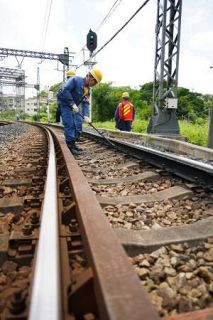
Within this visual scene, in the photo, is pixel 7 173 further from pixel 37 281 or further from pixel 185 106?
pixel 185 106

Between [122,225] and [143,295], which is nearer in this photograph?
[143,295]

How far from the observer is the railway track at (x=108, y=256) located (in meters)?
1.11

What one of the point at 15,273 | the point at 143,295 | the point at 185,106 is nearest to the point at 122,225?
the point at 15,273

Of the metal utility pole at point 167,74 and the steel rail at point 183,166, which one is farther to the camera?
the metal utility pole at point 167,74

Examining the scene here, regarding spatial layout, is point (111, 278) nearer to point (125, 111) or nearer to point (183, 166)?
point (183, 166)

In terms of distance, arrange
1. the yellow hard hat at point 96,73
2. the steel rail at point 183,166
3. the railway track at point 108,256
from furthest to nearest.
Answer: the yellow hard hat at point 96,73 < the steel rail at point 183,166 < the railway track at point 108,256

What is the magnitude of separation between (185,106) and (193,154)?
50975mm

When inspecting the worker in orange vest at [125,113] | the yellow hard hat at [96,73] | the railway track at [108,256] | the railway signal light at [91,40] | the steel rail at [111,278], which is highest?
the railway signal light at [91,40]

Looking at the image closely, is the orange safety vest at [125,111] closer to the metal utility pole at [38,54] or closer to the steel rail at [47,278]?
the steel rail at [47,278]

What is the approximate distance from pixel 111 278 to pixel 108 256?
0.18 metres

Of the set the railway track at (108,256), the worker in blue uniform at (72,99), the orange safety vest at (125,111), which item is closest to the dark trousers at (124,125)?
the orange safety vest at (125,111)

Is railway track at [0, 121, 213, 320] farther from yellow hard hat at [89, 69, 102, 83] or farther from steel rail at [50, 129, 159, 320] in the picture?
yellow hard hat at [89, 69, 102, 83]

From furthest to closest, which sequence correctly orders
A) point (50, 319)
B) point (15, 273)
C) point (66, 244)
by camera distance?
1. point (66, 244)
2. point (15, 273)
3. point (50, 319)

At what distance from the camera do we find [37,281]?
45.9 inches
